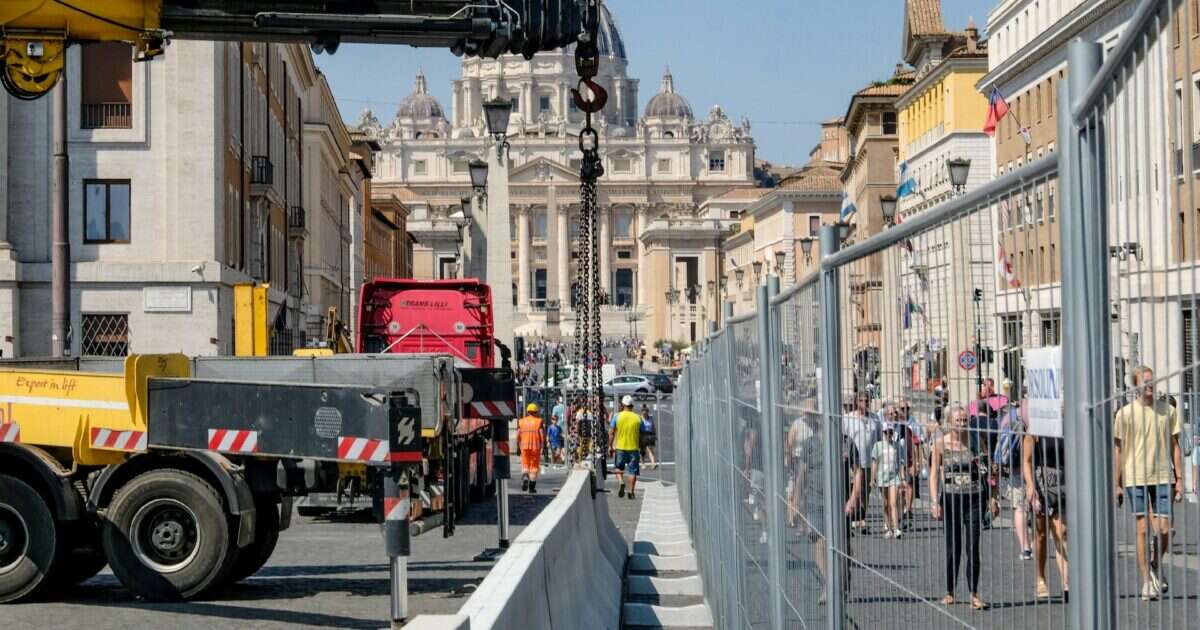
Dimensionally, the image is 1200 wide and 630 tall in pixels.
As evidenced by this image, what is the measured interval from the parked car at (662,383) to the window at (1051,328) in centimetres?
7589

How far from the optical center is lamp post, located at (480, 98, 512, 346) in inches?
1160

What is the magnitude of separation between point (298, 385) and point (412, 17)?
2.45 metres

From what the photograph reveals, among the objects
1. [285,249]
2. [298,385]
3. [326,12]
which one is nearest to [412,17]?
[326,12]

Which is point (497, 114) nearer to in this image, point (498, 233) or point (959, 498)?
point (498, 233)

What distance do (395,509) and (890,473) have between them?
7295mm

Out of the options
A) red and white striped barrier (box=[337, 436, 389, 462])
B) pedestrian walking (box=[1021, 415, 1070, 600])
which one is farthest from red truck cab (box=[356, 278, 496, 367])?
pedestrian walking (box=[1021, 415, 1070, 600])

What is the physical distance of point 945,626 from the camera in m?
3.98

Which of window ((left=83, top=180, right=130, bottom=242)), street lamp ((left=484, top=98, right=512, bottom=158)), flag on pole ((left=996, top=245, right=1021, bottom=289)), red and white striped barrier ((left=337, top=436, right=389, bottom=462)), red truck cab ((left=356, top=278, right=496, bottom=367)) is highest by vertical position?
street lamp ((left=484, top=98, right=512, bottom=158))

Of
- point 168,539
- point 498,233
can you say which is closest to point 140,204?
point 498,233

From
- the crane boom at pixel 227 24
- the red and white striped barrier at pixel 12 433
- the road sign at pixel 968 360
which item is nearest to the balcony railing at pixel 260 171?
the red and white striped barrier at pixel 12 433

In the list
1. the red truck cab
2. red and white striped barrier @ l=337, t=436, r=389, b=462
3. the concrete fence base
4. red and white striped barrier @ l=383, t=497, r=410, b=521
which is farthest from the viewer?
the red truck cab

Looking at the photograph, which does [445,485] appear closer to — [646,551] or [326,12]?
[646,551]

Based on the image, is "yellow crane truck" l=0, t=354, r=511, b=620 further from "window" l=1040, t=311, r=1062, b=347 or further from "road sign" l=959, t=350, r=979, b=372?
"window" l=1040, t=311, r=1062, b=347

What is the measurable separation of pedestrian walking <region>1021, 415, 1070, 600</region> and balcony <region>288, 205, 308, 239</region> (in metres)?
51.1
